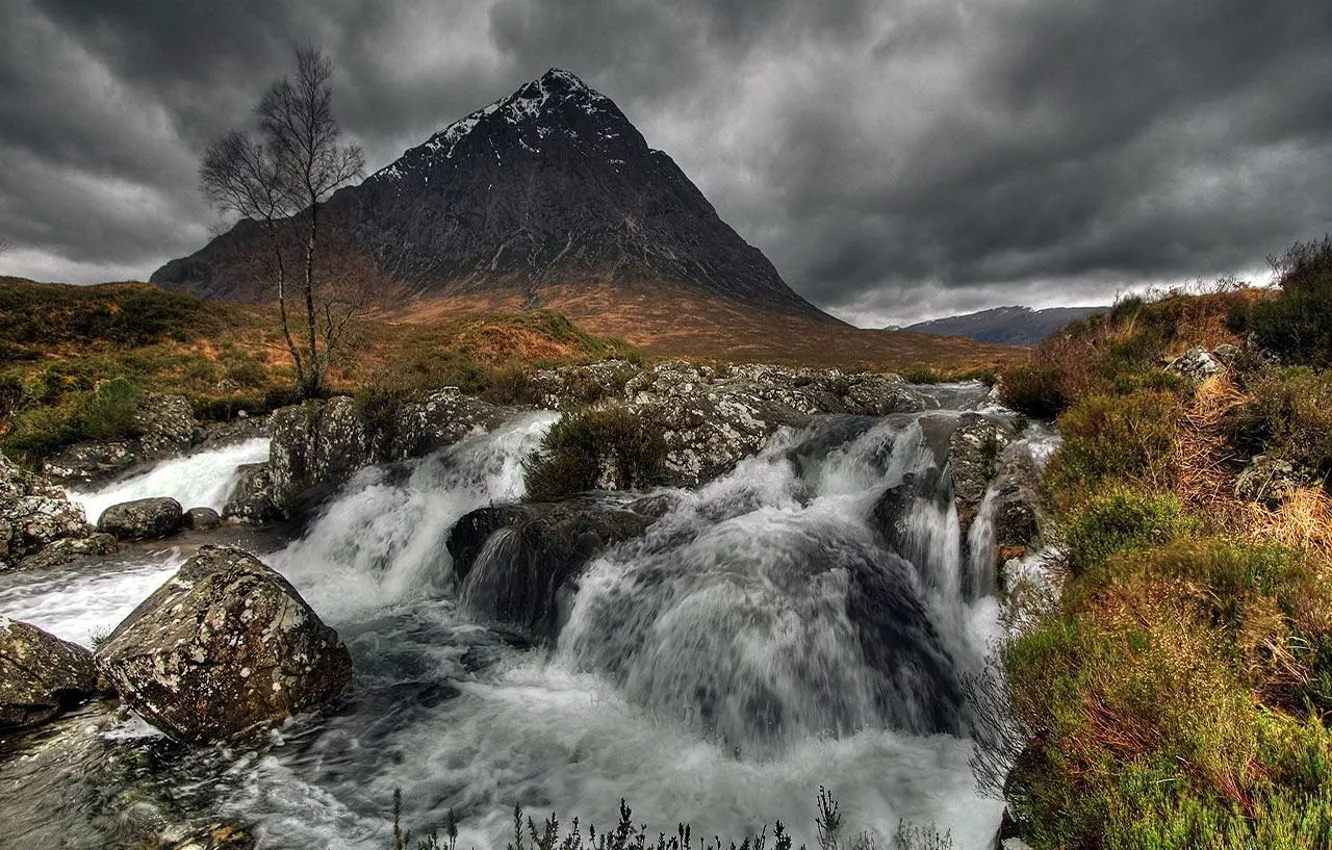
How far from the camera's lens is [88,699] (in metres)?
6.21

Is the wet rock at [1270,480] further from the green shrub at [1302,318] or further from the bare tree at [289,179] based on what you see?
the bare tree at [289,179]

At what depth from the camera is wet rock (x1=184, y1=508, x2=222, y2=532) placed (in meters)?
13.8

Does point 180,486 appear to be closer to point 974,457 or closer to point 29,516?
point 29,516

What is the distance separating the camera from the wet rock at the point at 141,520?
12531 mm

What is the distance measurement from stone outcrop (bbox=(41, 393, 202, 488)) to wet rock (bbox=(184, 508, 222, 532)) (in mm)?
5025

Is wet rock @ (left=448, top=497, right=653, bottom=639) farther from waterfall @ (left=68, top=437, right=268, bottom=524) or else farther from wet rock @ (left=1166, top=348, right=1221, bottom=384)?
waterfall @ (left=68, top=437, right=268, bottom=524)

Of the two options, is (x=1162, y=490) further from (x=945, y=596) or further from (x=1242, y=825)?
(x=1242, y=825)

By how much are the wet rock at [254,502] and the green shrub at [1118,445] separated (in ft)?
60.5

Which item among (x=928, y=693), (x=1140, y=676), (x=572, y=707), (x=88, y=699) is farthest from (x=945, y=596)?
(x=88, y=699)

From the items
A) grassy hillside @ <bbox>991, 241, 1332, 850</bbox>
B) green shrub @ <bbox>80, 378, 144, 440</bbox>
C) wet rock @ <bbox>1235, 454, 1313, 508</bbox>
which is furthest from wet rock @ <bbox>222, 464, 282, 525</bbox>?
wet rock @ <bbox>1235, 454, 1313, 508</bbox>

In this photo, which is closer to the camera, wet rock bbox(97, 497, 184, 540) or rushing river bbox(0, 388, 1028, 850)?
rushing river bbox(0, 388, 1028, 850)

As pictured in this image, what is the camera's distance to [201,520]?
13.9 m

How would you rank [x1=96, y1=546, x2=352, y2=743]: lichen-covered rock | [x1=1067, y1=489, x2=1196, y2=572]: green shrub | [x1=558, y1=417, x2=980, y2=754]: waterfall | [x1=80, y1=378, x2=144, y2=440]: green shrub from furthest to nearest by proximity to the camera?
[x1=80, y1=378, x2=144, y2=440]: green shrub, [x1=558, y1=417, x2=980, y2=754]: waterfall, [x1=96, y1=546, x2=352, y2=743]: lichen-covered rock, [x1=1067, y1=489, x2=1196, y2=572]: green shrub

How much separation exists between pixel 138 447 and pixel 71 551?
7652mm
